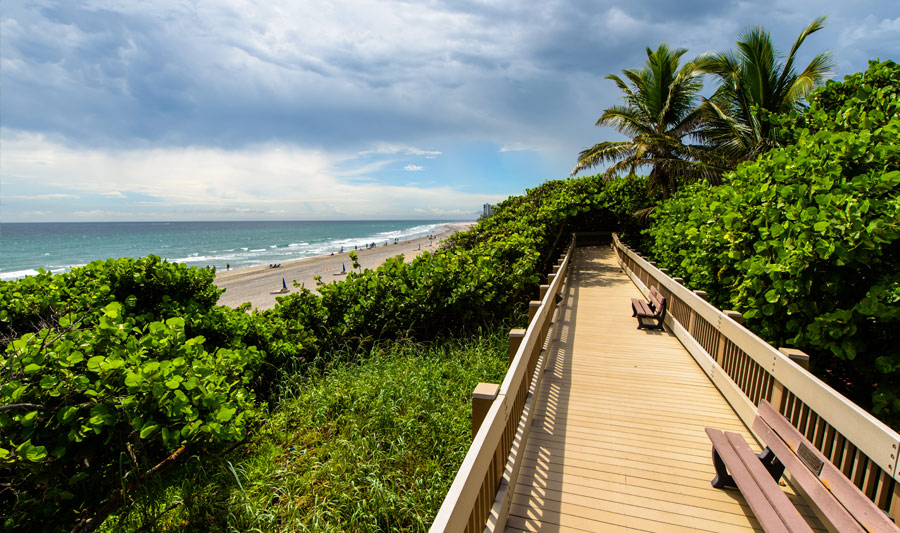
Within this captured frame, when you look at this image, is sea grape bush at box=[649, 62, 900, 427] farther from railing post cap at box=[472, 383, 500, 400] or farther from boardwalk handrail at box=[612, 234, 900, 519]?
railing post cap at box=[472, 383, 500, 400]

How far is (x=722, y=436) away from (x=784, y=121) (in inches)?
192

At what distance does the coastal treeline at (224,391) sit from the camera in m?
2.70

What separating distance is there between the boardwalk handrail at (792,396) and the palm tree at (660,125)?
1103 centimetres

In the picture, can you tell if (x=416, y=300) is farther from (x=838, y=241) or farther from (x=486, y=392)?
(x=838, y=241)

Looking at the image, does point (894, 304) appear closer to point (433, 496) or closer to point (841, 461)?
point (841, 461)

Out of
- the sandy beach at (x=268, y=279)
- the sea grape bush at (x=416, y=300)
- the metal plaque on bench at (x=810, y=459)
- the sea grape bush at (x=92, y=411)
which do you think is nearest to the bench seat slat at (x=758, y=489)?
the metal plaque on bench at (x=810, y=459)

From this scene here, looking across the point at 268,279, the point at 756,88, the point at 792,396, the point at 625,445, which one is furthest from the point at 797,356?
the point at 268,279

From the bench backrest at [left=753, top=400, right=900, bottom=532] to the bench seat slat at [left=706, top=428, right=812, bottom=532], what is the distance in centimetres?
15

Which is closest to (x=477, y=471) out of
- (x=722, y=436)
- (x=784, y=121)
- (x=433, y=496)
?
(x=433, y=496)

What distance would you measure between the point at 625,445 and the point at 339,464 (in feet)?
9.05

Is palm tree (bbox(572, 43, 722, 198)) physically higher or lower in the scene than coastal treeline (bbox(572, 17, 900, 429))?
higher

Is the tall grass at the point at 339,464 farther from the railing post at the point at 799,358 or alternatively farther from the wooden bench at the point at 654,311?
the wooden bench at the point at 654,311

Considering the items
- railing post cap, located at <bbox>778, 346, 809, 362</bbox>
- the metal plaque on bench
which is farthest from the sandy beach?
the metal plaque on bench

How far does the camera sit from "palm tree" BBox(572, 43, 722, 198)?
15.0 m
